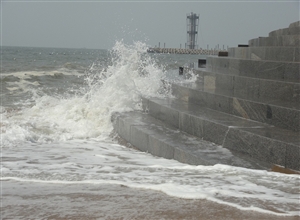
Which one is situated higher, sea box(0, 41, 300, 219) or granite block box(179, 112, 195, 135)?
granite block box(179, 112, 195, 135)

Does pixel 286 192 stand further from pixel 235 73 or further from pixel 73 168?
pixel 235 73

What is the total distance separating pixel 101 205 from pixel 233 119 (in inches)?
105

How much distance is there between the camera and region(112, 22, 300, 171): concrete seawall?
4250 mm

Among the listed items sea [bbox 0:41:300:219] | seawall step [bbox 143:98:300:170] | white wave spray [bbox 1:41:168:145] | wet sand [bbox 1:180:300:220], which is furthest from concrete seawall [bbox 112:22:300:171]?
wet sand [bbox 1:180:300:220]

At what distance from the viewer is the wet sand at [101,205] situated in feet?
9.45

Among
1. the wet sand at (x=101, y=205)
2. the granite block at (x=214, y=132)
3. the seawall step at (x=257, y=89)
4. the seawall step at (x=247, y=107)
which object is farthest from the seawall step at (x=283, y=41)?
the wet sand at (x=101, y=205)

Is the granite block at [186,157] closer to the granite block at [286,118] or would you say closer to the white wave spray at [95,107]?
the granite block at [286,118]

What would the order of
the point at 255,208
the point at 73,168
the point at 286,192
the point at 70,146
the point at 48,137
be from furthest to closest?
the point at 48,137 → the point at 70,146 → the point at 73,168 → the point at 286,192 → the point at 255,208

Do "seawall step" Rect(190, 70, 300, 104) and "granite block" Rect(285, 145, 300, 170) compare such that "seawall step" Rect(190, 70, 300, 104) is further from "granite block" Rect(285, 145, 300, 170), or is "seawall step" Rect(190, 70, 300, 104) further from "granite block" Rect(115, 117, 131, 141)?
"granite block" Rect(115, 117, 131, 141)

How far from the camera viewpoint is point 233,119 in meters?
5.33

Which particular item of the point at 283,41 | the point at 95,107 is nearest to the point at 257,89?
the point at 283,41

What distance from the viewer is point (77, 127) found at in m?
7.22

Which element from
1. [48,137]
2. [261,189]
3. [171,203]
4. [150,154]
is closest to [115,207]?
[171,203]

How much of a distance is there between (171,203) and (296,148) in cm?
136
